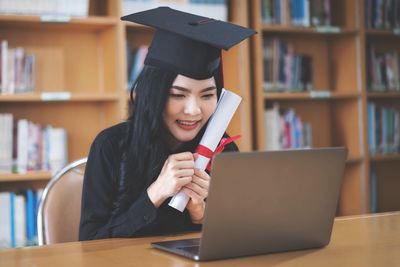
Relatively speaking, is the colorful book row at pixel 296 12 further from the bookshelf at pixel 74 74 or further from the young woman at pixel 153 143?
the young woman at pixel 153 143

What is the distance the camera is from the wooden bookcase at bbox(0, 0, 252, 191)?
9.39ft

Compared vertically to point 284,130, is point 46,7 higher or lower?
higher

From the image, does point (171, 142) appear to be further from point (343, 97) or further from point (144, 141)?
point (343, 97)

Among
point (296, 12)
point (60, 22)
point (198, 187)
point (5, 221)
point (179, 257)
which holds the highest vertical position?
point (296, 12)

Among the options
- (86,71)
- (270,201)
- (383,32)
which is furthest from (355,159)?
(270,201)

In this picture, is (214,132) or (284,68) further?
(284,68)

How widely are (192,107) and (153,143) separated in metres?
0.18

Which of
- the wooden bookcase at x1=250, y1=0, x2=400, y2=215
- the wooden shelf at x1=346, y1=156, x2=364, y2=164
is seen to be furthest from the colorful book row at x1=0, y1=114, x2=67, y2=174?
the wooden shelf at x1=346, y1=156, x2=364, y2=164

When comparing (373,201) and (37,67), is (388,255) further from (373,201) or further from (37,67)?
(373,201)

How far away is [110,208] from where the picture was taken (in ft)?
4.73

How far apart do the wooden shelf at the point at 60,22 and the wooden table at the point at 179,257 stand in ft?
6.26

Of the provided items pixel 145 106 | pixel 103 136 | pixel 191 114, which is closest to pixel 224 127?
pixel 191 114

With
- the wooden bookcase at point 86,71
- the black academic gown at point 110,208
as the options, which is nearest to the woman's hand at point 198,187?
the black academic gown at point 110,208

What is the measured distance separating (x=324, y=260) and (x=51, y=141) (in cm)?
218
